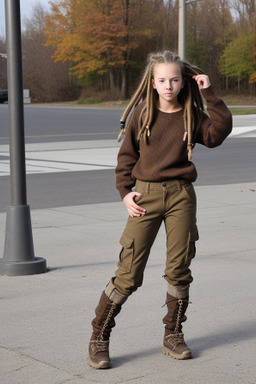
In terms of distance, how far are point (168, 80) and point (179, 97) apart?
0.21 m

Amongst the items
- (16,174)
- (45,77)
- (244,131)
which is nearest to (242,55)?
(45,77)

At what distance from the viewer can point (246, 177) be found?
44.1 ft

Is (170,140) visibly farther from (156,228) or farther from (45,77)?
(45,77)

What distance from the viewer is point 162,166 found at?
402cm

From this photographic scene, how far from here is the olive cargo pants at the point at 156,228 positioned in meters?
4.04

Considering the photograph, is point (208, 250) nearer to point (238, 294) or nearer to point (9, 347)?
point (238, 294)

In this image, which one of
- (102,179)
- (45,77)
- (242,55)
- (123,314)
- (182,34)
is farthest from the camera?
(45,77)

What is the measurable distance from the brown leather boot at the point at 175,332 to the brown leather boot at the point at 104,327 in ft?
0.91

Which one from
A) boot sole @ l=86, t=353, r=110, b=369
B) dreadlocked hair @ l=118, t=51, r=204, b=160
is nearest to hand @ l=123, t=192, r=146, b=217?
dreadlocked hair @ l=118, t=51, r=204, b=160

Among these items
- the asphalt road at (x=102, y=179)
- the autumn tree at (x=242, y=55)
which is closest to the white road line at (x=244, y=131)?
the asphalt road at (x=102, y=179)

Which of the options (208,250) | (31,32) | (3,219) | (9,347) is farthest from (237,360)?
(31,32)

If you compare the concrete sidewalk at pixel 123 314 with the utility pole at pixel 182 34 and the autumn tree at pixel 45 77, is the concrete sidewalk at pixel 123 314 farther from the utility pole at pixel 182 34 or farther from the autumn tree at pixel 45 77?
the autumn tree at pixel 45 77

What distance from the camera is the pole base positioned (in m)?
6.20

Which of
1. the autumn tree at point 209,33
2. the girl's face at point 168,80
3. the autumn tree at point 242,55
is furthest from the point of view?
the autumn tree at point 209,33
